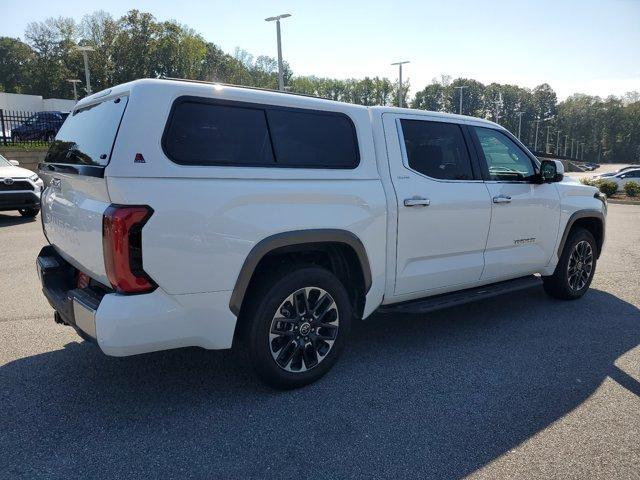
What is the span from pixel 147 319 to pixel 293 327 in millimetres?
1001

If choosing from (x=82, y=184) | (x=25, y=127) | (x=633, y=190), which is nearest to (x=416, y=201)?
(x=82, y=184)

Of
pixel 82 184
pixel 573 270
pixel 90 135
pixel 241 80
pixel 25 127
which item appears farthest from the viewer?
pixel 241 80

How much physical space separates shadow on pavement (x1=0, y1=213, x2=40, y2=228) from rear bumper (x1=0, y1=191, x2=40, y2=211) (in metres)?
0.42

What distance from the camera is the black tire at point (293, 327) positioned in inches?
125

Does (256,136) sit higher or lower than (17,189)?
higher

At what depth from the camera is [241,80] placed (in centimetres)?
7988

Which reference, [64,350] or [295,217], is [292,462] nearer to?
[295,217]

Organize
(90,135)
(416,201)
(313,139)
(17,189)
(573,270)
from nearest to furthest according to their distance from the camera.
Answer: (90,135) < (313,139) < (416,201) < (573,270) < (17,189)

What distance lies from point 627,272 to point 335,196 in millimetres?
5851

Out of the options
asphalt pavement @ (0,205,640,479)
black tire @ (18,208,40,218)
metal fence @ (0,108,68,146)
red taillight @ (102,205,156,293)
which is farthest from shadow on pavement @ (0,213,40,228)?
red taillight @ (102,205,156,293)

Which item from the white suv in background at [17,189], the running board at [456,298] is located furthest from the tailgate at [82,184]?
the white suv in background at [17,189]

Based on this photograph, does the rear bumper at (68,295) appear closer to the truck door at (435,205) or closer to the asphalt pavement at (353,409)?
the asphalt pavement at (353,409)

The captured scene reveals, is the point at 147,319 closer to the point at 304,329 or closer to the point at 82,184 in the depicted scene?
the point at 82,184

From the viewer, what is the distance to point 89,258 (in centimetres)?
291
